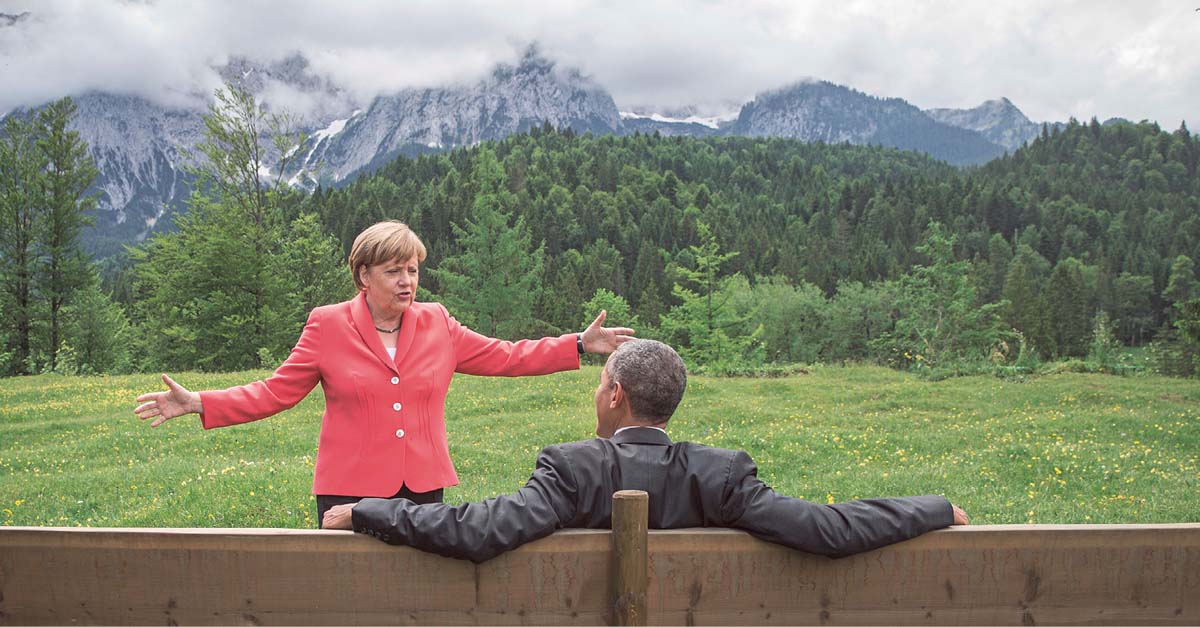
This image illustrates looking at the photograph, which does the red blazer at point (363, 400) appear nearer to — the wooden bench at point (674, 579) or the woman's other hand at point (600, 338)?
the woman's other hand at point (600, 338)

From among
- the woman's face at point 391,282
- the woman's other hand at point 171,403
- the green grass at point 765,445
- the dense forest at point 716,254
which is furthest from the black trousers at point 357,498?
the dense forest at point 716,254

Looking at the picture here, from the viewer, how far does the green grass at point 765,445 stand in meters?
9.24

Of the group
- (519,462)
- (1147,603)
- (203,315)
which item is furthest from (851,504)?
(203,315)

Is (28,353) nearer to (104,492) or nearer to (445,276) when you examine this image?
(445,276)

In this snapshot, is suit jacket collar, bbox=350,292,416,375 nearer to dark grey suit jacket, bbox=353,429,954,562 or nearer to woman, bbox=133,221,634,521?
woman, bbox=133,221,634,521

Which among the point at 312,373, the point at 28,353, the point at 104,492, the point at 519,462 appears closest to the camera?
the point at 312,373

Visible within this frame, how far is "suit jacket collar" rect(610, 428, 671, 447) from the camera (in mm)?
2984

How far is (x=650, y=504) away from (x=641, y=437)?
0.28 meters

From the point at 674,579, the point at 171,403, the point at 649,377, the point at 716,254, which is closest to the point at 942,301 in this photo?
the point at 716,254

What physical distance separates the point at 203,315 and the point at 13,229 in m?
13.0

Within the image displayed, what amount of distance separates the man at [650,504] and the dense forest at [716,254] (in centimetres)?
1997

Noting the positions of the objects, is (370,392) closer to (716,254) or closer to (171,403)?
(171,403)

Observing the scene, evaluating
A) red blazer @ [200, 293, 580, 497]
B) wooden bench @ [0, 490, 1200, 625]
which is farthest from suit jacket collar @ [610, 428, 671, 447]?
red blazer @ [200, 293, 580, 497]

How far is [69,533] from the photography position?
254 cm
